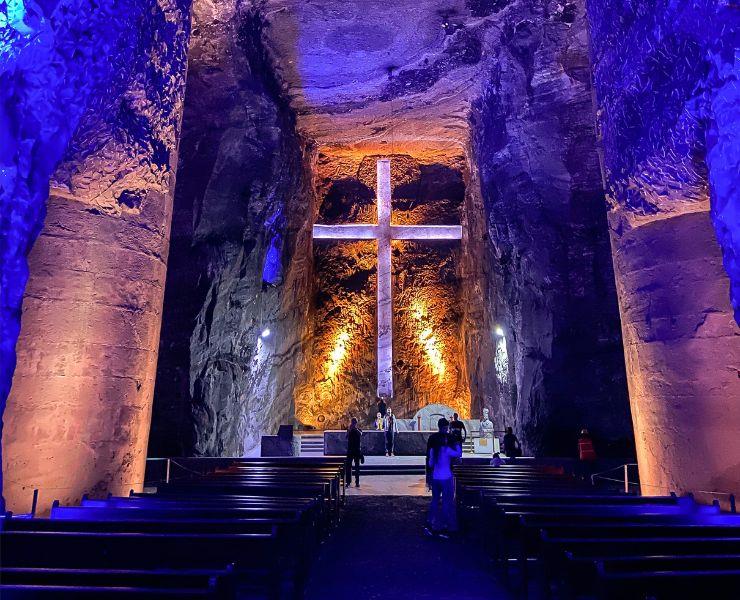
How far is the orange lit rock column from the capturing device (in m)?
4.86

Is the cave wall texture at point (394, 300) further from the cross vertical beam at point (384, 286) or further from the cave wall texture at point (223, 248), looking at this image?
the cave wall texture at point (223, 248)

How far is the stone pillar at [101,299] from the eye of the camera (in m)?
4.93

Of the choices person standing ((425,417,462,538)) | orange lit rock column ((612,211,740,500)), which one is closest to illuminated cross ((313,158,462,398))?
person standing ((425,417,462,538))

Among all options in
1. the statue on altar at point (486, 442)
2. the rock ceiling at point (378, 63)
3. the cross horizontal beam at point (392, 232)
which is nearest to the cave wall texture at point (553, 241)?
the statue on altar at point (486, 442)

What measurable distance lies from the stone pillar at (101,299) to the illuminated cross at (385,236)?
401 inches

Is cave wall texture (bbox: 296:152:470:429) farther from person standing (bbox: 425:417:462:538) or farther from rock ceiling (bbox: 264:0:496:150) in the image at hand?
person standing (bbox: 425:417:462:538)

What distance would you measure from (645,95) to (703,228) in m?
1.46

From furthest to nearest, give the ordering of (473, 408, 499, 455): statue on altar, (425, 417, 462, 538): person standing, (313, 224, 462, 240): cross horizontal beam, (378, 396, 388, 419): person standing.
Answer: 1. (313, 224, 462, 240): cross horizontal beam
2. (378, 396, 388, 419): person standing
3. (473, 408, 499, 455): statue on altar
4. (425, 417, 462, 538): person standing

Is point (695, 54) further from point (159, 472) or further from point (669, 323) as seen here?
point (159, 472)

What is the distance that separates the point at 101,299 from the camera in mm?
5547

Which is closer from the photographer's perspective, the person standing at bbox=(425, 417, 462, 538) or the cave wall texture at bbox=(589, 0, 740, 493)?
the cave wall texture at bbox=(589, 0, 740, 493)

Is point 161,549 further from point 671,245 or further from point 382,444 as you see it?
point 382,444

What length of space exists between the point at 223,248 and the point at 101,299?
688 cm

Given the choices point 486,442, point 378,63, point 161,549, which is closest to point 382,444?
point 486,442
